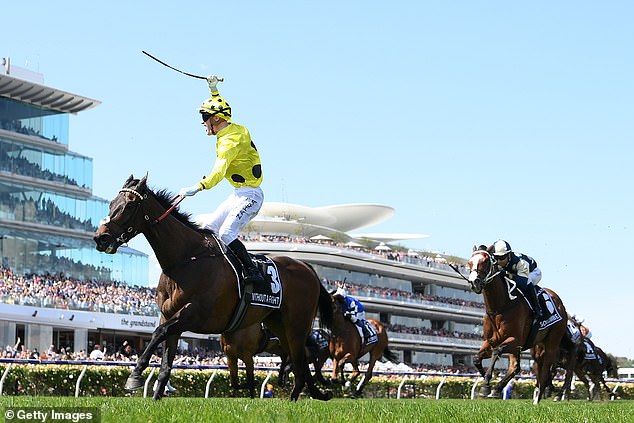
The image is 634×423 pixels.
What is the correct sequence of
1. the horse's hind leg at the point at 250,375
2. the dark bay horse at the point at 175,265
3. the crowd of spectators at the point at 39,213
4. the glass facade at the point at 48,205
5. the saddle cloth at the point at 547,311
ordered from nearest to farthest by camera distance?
1. the dark bay horse at the point at 175,265
2. the saddle cloth at the point at 547,311
3. the horse's hind leg at the point at 250,375
4. the glass facade at the point at 48,205
5. the crowd of spectators at the point at 39,213

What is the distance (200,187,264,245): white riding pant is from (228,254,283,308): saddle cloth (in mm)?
306

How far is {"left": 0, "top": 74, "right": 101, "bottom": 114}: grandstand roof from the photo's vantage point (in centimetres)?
5259

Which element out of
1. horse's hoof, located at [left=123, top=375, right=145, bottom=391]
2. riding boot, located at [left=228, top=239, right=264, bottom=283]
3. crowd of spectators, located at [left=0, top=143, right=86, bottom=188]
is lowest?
horse's hoof, located at [left=123, top=375, right=145, bottom=391]

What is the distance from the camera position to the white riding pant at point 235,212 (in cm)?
919

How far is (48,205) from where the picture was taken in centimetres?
5288

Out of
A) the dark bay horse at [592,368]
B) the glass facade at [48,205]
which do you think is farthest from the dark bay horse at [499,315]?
the glass facade at [48,205]

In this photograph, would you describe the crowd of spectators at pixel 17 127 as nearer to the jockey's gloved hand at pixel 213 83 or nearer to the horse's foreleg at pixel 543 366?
the horse's foreleg at pixel 543 366

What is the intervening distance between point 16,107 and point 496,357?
45.8m

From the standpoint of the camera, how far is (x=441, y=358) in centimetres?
7069

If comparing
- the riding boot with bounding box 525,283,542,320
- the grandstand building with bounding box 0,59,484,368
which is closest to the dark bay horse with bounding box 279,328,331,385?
the riding boot with bounding box 525,283,542,320

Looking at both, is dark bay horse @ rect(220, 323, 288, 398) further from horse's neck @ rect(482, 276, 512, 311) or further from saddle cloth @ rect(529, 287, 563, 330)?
saddle cloth @ rect(529, 287, 563, 330)

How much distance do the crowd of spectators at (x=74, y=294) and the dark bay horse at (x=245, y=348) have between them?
23988 mm

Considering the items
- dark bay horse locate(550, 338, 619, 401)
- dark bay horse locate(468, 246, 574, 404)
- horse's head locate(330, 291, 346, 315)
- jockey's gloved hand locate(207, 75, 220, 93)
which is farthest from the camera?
dark bay horse locate(550, 338, 619, 401)

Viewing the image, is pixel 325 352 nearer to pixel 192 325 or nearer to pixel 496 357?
pixel 496 357
